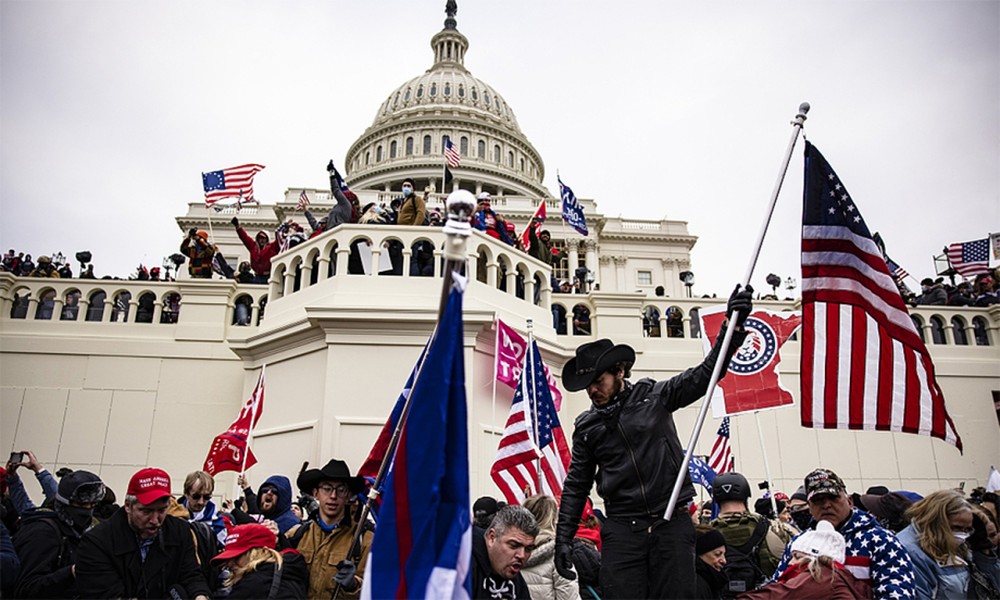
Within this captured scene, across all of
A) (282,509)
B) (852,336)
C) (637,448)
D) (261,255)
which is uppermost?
(261,255)

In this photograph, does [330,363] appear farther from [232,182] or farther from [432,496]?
[232,182]

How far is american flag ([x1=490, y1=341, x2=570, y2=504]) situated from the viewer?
25.6 ft

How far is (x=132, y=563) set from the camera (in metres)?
4.35

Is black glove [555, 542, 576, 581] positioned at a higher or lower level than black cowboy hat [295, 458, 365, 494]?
lower

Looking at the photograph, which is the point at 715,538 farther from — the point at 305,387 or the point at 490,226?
the point at 490,226

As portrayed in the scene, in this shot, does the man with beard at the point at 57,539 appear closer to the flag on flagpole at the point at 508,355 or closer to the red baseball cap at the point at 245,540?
the red baseball cap at the point at 245,540

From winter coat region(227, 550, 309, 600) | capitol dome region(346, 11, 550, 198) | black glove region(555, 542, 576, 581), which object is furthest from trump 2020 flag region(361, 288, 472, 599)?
capitol dome region(346, 11, 550, 198)

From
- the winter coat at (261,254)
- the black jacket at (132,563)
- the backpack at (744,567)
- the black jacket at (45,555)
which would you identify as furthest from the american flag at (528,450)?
the winter coat at (261,254)

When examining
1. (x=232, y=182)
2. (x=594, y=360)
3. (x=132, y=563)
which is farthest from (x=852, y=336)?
(x=232, y=182)

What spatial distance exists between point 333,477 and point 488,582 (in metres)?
1.34

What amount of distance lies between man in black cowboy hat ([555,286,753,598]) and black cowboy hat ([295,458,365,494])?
1436 mm

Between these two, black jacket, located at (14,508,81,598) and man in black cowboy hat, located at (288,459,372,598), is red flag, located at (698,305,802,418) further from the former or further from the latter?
black jacket, located at (14,508,81,598)

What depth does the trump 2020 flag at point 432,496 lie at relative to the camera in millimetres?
2793

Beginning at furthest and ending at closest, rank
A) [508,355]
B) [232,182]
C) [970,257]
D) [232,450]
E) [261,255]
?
[232,182]
[970,257]
[261,255]
[508,355]
[232,450]
